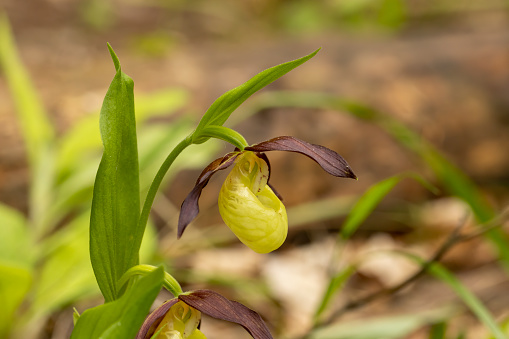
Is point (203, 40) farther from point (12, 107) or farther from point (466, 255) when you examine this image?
point (466, 255)

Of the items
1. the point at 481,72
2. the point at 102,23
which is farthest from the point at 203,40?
the point at 481,72

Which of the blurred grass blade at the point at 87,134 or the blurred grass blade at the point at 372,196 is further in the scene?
the blurred grass blade at the point at 87,134

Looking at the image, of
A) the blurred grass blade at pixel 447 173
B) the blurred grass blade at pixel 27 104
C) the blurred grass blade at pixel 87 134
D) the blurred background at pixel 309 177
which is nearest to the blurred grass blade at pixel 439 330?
the blurred background at pixel 309 177

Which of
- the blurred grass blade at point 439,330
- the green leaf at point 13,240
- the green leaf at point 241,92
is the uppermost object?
the green leaf at point 241,92

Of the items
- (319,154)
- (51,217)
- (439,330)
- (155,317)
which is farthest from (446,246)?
(51,217)

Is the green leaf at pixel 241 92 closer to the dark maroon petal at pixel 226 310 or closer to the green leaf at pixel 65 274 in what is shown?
the dark maroon petal at pixel 226 310

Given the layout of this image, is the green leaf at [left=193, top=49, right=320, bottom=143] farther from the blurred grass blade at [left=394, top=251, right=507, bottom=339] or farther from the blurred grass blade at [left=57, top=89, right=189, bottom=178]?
the blurred grass blade at [left=57, top=89, right=189, bottom=178]

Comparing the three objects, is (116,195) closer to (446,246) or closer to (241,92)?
(241,92)
